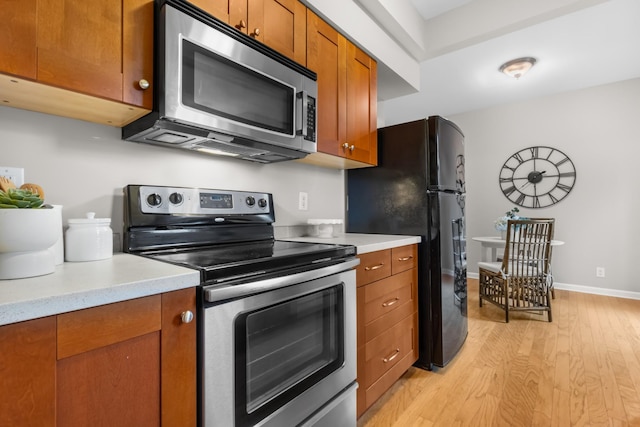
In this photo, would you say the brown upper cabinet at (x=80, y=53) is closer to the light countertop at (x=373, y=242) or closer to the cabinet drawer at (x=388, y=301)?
the light countertop at (x=373, y=242)

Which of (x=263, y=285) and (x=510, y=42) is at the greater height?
(x=510, y=42)

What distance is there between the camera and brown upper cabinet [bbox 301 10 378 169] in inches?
65.7

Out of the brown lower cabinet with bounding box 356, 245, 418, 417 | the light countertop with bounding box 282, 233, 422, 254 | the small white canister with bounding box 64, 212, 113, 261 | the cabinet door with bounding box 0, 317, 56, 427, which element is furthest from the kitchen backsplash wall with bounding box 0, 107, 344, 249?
the brown lower cabinet with bounding box 356, 245, 418, 417

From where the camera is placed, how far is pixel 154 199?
1260mm

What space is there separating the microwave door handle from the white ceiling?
94 cm

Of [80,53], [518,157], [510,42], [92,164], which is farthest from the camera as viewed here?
[518,157]

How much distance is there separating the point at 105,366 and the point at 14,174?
0.76 m

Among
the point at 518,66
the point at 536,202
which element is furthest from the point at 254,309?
the point at 536,202

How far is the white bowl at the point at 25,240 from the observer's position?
706mm

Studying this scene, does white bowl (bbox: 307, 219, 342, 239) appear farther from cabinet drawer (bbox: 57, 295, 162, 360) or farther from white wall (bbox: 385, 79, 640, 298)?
white wall (bbox: 385, 79, 640, 298)

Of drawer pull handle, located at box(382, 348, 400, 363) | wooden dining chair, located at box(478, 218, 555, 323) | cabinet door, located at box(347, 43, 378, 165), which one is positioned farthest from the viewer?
wooden dining chair, located at box(478, 218, 555, 323)

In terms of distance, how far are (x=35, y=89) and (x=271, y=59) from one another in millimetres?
807

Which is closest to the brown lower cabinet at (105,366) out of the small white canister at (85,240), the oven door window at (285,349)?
the oven door window at (285,349)

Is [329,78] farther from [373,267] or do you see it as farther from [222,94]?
[373,267]
